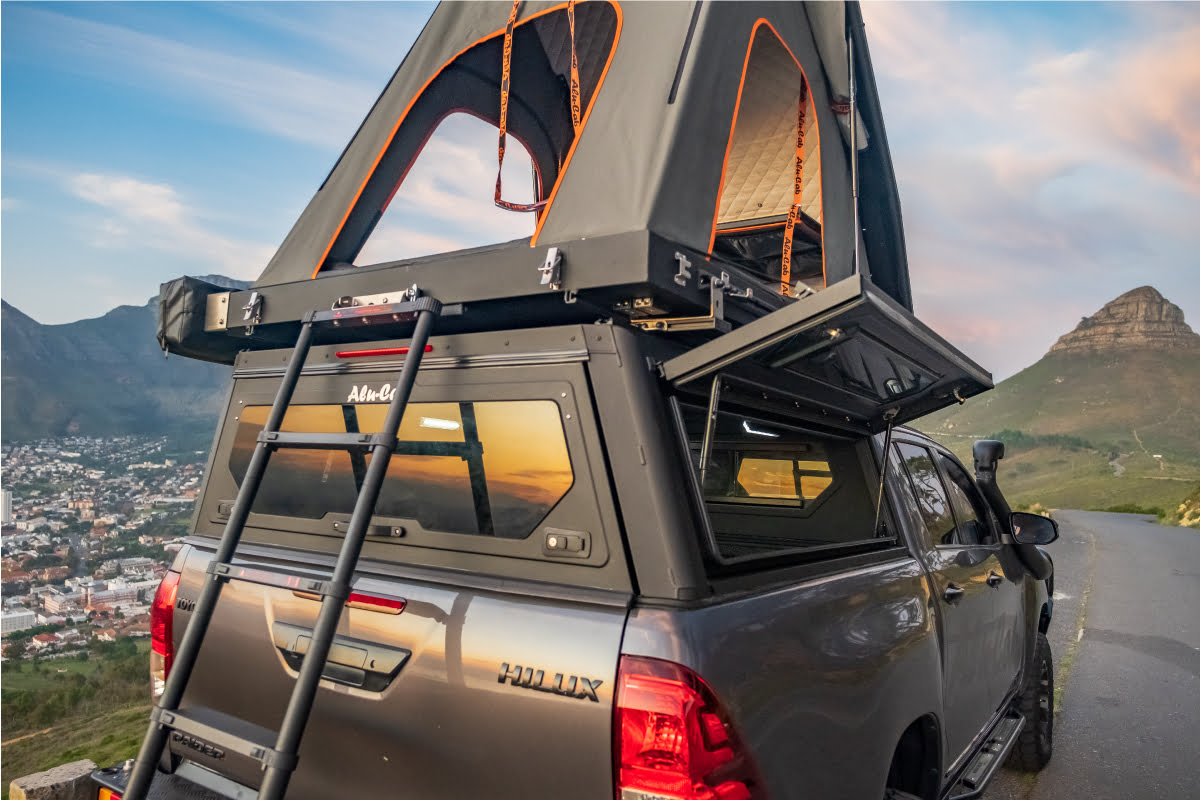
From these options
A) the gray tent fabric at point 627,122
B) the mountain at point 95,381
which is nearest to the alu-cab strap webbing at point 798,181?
the gray tent fabric at point 627,122

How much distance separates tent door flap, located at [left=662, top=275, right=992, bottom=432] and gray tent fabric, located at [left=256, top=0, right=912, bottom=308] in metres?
0.46

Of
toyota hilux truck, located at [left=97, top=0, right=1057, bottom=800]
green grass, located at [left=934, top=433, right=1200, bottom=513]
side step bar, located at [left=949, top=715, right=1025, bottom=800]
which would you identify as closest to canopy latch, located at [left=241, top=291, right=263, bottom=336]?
toyota hilux truck, located at [left=97, top=0, right=1057, bottom=800]

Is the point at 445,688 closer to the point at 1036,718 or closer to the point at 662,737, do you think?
the point at 662,737

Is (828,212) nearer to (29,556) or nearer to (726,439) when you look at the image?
(726,439)

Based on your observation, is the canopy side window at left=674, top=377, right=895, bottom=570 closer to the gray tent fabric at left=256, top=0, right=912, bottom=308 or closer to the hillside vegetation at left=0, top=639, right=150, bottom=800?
the gray tent fabric at left=256, top=0, right=912, bottom=308

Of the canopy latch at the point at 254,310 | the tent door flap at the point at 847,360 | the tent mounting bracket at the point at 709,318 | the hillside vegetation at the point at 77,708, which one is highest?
the canopy latch at the point at 254,310

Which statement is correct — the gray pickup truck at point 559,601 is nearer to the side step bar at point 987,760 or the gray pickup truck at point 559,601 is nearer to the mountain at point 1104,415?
the side step bar at point 987,760

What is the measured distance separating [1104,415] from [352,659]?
155861 mm

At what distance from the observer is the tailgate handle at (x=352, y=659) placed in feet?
6.53

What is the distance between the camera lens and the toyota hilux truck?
1.81m

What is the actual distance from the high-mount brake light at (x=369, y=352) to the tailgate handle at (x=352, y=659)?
0.83 metres

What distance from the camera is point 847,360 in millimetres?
2773

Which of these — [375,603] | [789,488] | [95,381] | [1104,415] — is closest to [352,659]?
[375,603]

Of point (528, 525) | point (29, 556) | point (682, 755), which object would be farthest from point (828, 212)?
point (29, 556)
